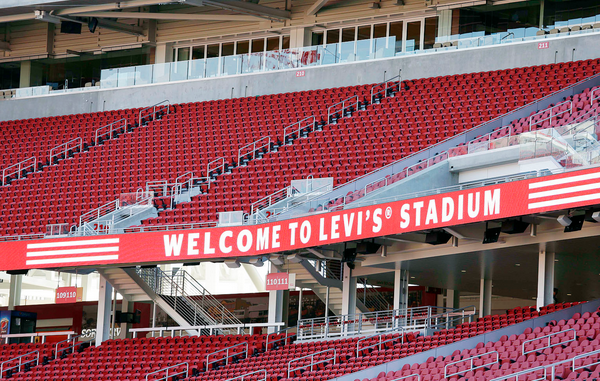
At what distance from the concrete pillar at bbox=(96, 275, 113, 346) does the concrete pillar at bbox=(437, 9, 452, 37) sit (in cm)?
1282

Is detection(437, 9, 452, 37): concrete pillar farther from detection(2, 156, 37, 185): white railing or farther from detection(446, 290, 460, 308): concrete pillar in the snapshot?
detection(2, 156, 37, 185): white railing

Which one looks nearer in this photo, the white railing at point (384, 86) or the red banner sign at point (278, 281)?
the red banner sign at point (278, 281)

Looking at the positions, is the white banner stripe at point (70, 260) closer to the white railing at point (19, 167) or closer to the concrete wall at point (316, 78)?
the white railing at point (19, 167)

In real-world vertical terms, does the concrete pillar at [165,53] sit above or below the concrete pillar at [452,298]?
above

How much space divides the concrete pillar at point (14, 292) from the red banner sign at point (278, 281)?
12503mm

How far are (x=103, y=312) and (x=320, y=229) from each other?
7.56 meters

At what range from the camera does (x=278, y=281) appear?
22.4 meters

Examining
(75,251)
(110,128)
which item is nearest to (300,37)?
(110,128)

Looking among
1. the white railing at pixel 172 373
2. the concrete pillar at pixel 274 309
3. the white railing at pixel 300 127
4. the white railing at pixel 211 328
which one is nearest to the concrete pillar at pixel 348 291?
the white railing at pixel 211 328

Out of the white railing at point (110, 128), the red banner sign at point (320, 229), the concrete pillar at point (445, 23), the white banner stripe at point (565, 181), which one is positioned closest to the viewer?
the white banner stripe at point (565, 181)

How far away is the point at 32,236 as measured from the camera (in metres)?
26.0

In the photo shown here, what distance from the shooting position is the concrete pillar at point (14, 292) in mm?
31922

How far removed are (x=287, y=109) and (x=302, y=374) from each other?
12249 mm

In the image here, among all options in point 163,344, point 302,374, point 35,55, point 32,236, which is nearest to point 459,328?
point 302,374
